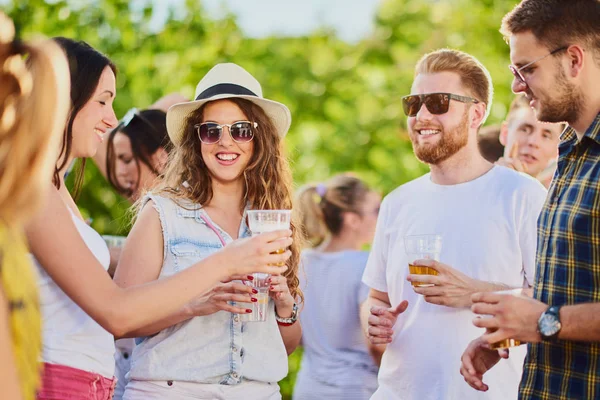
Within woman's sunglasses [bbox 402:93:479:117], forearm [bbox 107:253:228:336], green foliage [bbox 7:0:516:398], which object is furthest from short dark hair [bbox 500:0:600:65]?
green foliage [bbox 7:0:516:398]

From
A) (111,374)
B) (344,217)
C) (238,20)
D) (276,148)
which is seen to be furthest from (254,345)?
(238,20)

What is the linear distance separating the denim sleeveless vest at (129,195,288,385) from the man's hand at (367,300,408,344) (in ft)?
1.66

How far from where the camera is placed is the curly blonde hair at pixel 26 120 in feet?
5.62

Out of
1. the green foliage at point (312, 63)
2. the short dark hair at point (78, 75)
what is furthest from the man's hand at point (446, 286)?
the green foliage at point (312, 63)

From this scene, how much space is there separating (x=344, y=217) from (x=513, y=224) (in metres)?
2.12

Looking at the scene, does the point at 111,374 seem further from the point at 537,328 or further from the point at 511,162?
the point at 511,162

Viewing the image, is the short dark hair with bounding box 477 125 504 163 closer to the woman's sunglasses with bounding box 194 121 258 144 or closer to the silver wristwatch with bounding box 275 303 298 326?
the woman's sunglasses with bounding box 194 121 258 144

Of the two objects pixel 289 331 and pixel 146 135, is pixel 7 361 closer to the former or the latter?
pixel 289 331

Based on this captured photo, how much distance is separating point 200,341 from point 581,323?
162 cm

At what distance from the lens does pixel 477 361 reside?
3.28 m

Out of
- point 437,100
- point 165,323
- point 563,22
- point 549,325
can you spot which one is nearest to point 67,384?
point 165,323

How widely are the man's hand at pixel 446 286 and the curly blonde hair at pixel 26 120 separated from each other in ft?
6.89

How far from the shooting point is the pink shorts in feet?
9.52

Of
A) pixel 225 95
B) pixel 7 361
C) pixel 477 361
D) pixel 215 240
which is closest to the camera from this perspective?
pixel 7 361
